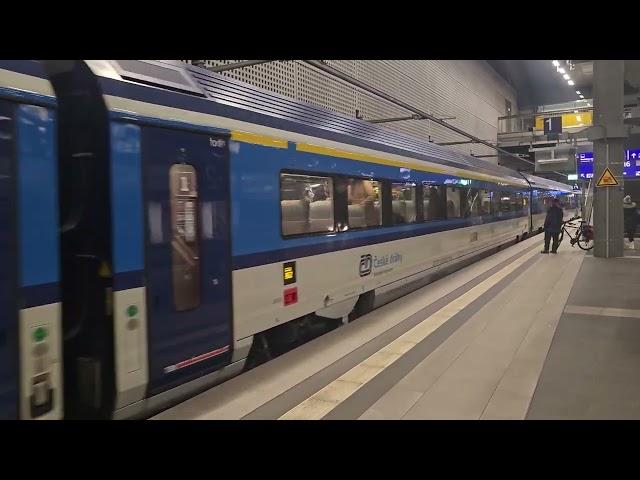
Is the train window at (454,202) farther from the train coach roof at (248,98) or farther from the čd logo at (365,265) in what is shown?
the čd logo at (365,265)

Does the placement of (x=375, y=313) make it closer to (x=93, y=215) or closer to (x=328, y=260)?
(x=328, y=260)

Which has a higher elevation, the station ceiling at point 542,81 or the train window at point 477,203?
the station ceiling at point 542,81

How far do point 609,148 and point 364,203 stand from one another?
8.44m

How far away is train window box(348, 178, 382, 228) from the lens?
21.3ft

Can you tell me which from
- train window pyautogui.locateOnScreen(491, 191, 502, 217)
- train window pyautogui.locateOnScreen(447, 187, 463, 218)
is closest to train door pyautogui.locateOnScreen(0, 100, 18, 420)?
train window pyautogui.locateOnScreen(447, 187, 463, 218)

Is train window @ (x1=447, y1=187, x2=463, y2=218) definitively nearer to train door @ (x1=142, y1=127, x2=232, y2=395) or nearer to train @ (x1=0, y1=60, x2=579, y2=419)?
train @ (x1=0, y1=60, x2=579, y2=419)

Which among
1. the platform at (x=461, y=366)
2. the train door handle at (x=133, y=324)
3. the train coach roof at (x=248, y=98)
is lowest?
the platform at (x=461, y=366)

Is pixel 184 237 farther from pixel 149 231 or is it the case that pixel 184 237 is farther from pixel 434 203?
pixel 434 203

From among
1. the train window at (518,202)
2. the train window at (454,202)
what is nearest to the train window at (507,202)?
the train window at (518,202)

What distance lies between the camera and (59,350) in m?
2.98

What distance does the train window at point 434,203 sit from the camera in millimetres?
9125

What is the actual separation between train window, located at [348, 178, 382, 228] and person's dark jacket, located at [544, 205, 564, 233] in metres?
7.68

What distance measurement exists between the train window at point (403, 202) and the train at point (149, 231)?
172 cm

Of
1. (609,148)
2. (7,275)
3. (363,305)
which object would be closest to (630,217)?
(609,148)
